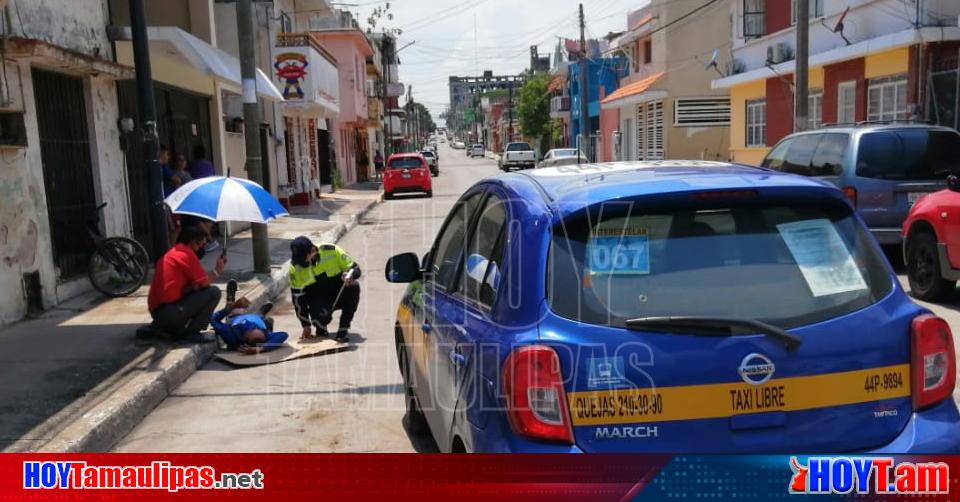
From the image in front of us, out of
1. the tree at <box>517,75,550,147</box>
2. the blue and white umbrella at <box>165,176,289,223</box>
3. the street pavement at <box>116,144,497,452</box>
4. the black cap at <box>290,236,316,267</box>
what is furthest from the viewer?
the tree at <box>517,75,550,147</box>

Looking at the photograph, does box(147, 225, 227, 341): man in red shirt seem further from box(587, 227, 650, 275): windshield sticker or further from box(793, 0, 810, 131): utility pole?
box(793, 0, 810, 131): utility pole

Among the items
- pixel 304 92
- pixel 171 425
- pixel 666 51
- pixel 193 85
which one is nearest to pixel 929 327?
pixel 171 425

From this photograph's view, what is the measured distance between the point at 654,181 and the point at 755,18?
76.5 ft

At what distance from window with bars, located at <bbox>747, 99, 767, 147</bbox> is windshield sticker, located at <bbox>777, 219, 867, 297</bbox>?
71.8 feet

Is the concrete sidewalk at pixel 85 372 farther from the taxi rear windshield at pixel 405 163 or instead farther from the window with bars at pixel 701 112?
the window with bars at pixel 701 112

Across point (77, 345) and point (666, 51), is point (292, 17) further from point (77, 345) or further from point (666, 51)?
point (77, 345)

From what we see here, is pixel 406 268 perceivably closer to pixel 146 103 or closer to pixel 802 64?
pixel 146 103

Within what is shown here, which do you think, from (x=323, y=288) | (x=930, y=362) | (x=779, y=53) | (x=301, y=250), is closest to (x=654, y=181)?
(x=930, y=362)

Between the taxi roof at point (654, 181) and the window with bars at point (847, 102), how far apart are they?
16541 mm

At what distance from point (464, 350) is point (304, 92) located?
61.7 ft

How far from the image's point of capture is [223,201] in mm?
7457

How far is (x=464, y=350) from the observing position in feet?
10.5

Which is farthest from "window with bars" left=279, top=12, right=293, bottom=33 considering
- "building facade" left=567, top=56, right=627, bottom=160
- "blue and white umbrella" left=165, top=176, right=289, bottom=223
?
"building facade" left=567, top=56, right=627, bottom=160

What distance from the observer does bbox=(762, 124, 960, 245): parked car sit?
9.58 m
